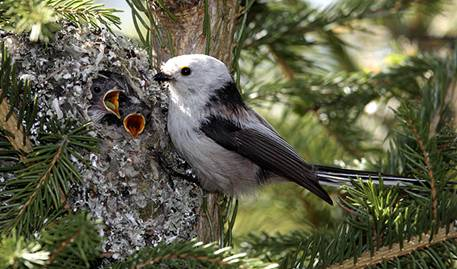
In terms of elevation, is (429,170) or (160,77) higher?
(160,77)

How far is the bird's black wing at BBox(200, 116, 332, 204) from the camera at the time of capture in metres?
2.37

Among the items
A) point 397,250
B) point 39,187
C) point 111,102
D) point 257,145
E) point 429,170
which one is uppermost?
point 111,102

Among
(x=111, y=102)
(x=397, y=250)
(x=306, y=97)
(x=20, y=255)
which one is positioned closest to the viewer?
(x=20, y=255)

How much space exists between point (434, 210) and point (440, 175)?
147 millimetres

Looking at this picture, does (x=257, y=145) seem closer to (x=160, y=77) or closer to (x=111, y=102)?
(x=160, y=77)

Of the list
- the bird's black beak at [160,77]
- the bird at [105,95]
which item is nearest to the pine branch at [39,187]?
the bird at [105,95]

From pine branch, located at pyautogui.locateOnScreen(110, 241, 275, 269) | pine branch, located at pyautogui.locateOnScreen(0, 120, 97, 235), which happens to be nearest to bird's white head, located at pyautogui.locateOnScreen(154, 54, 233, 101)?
pine branch, located at pyautogui.locateOnScreen(0, 120, 97, 235)

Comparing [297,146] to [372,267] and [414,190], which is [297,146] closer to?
[414,190]

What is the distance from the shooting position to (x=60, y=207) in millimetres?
1704

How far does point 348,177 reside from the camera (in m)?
2.29

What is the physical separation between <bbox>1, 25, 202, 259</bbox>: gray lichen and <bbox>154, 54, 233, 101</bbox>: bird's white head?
13 centimetres

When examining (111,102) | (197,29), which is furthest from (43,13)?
(197,29)

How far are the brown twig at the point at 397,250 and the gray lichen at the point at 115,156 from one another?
1.89 ft

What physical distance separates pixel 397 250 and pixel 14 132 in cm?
108
